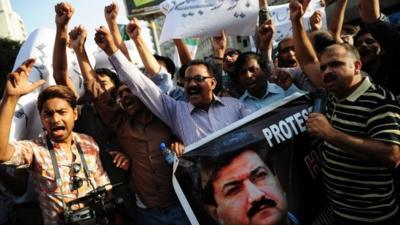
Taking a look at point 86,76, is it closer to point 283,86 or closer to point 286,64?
point 283,86

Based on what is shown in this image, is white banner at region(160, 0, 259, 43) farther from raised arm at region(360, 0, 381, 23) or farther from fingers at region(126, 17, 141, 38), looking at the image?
raised arm at region(360, 0, 381, 23)

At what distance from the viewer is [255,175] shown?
236 cm

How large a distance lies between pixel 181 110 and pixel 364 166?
128 cm

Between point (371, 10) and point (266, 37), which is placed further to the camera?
point (266, 37)

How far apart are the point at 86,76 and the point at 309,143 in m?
1.70

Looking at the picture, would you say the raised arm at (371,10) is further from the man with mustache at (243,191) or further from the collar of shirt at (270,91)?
the man with mustache at (243,191)

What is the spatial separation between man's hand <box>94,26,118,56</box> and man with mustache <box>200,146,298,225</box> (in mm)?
1126

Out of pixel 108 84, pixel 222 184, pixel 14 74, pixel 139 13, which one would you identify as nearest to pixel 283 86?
pixel 222 184

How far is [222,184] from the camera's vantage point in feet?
7.62

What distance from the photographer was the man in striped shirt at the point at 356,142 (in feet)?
6.43

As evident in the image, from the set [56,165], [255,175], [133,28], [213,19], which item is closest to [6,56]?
Answer: [213,19]

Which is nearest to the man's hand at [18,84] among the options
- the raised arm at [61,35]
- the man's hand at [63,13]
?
the raised arm at [61,35]

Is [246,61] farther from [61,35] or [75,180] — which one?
[75,180]

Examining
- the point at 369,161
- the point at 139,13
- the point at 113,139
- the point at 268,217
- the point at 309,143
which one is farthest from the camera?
the point at 139,13
